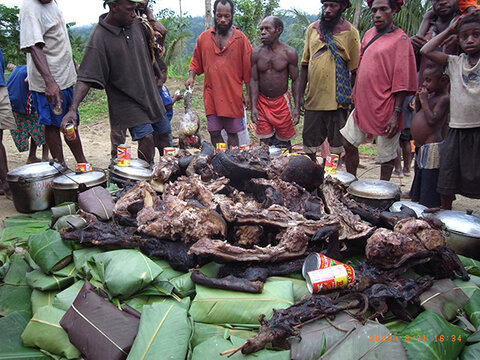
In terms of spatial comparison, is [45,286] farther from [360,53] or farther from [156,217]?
[360,53]

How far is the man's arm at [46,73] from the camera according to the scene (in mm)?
4270

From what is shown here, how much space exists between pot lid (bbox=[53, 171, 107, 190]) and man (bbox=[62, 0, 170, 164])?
59 centimetres

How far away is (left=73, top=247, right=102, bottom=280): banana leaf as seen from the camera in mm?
2473

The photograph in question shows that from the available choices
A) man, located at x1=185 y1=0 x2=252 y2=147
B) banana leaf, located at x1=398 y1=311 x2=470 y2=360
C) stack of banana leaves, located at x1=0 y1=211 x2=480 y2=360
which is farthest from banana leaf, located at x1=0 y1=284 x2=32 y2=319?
man, located at x1=185 y1=0 x2=252 y2=147

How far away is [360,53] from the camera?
4945mm

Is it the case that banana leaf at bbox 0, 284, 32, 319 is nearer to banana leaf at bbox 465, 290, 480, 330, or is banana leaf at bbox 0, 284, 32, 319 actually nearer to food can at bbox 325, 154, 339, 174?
banana leaf at bbox 465, 290, 480, 330

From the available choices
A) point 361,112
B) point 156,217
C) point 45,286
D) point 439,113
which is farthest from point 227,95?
point 45,286

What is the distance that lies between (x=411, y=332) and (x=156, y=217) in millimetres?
1852

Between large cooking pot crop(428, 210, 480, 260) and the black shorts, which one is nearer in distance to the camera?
large cooking pot crop(428, 210, 480, 260)

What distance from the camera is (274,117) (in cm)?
598

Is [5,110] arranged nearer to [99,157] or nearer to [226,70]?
[99,157]

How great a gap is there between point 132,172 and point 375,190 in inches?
102

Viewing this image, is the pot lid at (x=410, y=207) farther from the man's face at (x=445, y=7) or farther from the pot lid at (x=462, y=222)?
the man's face at (x=445, y=7)

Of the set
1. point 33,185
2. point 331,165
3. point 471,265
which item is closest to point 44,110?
point 33,185
